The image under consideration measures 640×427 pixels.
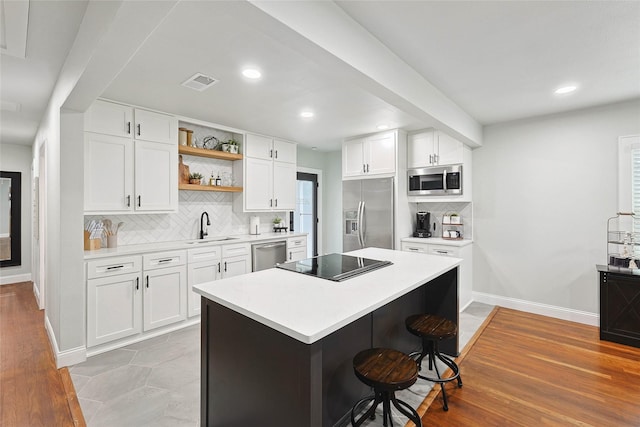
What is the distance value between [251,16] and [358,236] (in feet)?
12.0

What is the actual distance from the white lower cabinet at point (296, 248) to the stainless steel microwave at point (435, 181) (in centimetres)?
181

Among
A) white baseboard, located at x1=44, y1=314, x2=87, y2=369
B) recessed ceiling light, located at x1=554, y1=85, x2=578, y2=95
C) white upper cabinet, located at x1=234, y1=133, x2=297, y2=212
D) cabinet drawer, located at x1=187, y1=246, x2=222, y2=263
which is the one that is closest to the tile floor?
white baseboard, located at x1=44, y1=314, x2=87, y2=369

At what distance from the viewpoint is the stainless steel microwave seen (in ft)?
13.6

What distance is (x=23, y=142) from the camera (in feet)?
17.4

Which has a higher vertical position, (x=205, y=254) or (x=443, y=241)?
(x=443, y=241)

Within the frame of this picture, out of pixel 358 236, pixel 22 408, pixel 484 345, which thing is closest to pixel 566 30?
pixel 484 345

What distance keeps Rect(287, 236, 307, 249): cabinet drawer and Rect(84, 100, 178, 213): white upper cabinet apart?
168 cm

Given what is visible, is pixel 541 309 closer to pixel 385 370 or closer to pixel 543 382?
pixel 543 382

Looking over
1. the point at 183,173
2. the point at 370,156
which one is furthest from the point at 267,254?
the point at 370,156

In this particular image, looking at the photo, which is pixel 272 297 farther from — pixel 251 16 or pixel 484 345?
pixel 484 345

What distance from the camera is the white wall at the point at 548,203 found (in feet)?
11.4

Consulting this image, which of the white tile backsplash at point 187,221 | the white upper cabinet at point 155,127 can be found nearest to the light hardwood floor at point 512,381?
the white tile backsplash at point 187,221

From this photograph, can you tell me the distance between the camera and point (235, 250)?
391 centimetres

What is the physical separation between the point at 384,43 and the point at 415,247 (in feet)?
9.10
